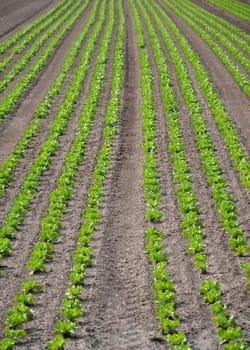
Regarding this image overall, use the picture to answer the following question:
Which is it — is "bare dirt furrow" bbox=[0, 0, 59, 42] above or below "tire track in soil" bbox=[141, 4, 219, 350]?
above

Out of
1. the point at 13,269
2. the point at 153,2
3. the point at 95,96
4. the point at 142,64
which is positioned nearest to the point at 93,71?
the point at 142,64

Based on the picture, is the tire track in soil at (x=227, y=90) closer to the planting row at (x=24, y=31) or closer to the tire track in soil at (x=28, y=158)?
the tire track in soil at (x=28, y=158)

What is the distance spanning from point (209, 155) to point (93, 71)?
1369cm

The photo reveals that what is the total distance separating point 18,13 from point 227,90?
32.6 m

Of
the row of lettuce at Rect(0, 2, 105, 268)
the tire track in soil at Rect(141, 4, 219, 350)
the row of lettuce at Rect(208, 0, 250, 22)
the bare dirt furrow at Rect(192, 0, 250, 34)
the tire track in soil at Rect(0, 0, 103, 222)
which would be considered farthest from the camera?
the row of lettuce at Rect(208, 0, 250, 22)

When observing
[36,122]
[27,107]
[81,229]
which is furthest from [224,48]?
[81,229]

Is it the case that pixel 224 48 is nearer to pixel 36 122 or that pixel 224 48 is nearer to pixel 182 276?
pixel 36 122

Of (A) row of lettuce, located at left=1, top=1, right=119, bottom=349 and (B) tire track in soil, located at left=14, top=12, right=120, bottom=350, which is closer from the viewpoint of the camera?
(B) tire track in soil, located at left=14, top=12, right=120, bottom=350

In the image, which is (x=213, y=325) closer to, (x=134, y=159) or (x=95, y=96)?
(x=134, y=159)

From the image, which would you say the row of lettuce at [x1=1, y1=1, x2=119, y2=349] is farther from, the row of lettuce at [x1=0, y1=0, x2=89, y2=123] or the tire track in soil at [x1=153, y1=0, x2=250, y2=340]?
the tire track in soil at [x1=153, y1=0, x2=250, y2=340]

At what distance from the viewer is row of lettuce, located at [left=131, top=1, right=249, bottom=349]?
10.7 m

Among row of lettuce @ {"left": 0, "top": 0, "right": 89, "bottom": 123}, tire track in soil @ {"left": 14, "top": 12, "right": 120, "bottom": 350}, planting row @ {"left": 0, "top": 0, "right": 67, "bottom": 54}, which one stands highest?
planting row @ {"left": 0, "top": 0, "right": 67, "bottom": 54}

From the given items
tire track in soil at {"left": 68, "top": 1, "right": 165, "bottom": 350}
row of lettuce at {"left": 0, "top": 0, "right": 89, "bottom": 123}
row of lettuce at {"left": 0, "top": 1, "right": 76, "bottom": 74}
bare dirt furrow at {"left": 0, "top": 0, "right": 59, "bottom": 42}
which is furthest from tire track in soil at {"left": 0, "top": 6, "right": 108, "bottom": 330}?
bare dirt furrow at {"left": 0, "top": 0, "right": 59, "bottom": 42}

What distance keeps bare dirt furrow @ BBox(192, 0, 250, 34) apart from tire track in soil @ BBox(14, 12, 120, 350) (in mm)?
28919
